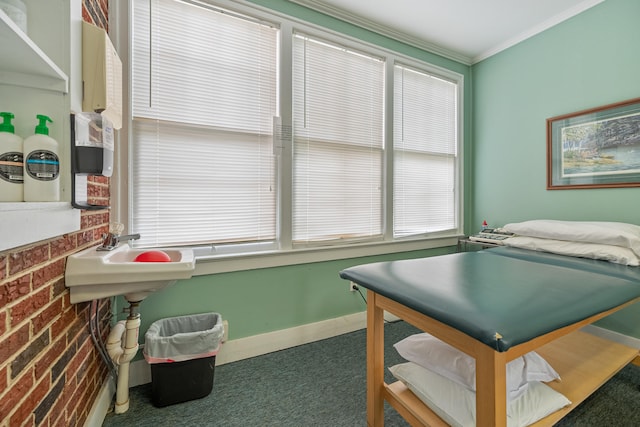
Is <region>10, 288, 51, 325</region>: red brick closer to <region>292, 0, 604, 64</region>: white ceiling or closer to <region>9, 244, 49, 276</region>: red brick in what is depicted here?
<region>9, 244, 49, 276</region>: red brick

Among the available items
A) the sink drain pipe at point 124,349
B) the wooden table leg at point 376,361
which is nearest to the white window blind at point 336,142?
the wooden table leg at point 376,361

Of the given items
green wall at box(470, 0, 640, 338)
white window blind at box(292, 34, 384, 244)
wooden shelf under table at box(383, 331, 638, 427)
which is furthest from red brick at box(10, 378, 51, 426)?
green wall at box(470, 0, 640, 338)

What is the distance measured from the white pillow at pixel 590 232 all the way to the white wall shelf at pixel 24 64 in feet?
9.38

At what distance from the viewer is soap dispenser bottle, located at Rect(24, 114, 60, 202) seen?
2.70 ft

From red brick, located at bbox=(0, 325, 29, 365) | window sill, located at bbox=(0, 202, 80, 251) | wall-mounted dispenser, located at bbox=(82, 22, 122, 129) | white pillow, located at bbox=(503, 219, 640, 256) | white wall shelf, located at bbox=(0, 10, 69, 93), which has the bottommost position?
red brick, located at bbox=(0, 325, 29, 365)

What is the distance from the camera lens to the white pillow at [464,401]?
0.99 metres

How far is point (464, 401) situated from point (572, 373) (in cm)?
69

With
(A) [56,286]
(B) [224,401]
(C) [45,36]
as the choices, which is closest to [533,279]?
(B) [224,401]

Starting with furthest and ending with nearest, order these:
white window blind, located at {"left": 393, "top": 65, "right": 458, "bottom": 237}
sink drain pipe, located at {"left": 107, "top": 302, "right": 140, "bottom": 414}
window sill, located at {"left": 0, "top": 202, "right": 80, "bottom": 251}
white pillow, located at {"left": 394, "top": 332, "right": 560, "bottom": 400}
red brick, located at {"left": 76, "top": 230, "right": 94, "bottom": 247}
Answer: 1. white window blind, located at {"left": 393, "top": 65, "right": 458, "bottom": 237}
2. sink drain pipe, located at {"left": 107, "top": 302, "right": 140, "bottom": 414}
3. red brick, located at {"left": 76, "top": 230, "right": 94, "bottom": 247}
4. white pillow, located at {"left": 394, "top": 332, "right": 560, "bottom": 400}
5. window sill, located at {"left": 0, "top": 202, "right": 80, "bottom": 251}

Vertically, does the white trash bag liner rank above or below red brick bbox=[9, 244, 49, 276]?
below

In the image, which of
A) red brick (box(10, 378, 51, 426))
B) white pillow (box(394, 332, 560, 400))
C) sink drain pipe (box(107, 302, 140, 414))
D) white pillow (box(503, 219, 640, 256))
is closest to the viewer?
red brick (box(10, 378, 51, 426))

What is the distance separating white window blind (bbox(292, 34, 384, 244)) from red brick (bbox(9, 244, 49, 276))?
1.46m

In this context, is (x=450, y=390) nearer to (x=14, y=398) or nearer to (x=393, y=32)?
(x=14, y=398)

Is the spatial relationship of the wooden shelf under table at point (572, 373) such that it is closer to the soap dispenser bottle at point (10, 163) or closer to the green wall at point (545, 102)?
the green wall at point (545, 102)
